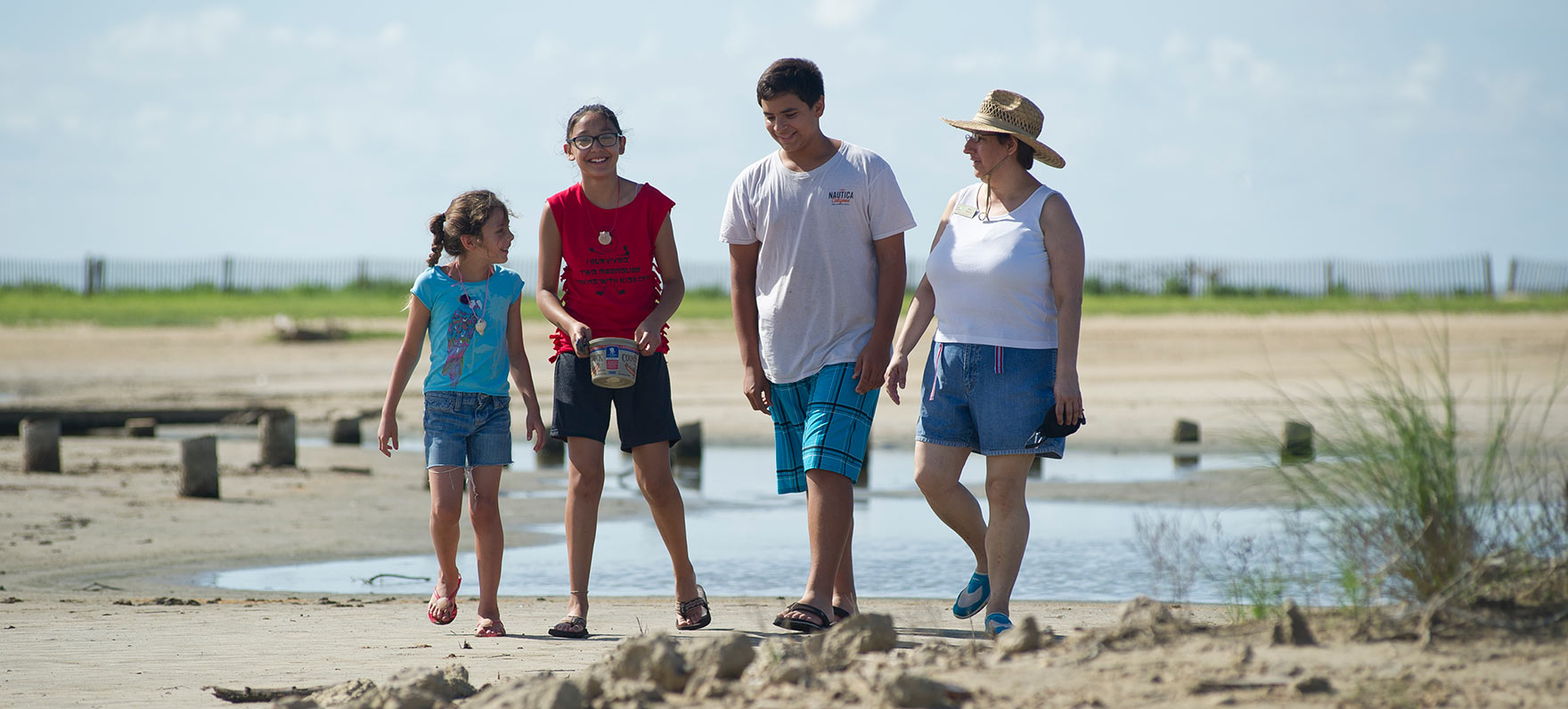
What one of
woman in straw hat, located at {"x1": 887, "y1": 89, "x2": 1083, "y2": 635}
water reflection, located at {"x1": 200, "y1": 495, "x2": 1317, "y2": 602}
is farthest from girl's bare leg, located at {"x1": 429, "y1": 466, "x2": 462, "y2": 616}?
woman in straw hat, located at {"x1": 887, "y1": 89, "x2": 1083, "y2": 635}

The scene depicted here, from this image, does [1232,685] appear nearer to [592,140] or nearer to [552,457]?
[592,140]

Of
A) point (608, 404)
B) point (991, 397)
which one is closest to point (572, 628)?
point (608, 404)

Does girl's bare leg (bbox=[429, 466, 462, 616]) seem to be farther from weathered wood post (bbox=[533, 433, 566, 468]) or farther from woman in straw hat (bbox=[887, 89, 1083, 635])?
weathered wood post (bbox=[533, 433, 566, 468])

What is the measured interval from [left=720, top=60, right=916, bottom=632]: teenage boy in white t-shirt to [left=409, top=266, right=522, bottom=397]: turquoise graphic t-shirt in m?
0.95

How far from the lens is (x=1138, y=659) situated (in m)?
3.31

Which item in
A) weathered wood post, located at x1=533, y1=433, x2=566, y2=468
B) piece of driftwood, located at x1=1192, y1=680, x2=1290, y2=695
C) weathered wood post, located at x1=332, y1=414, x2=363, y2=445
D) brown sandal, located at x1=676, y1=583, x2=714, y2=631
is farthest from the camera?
weathered wood post, located at x1=332, y1=414, x2=363, y2=445

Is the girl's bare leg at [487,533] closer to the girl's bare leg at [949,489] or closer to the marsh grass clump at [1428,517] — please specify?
the girl's bare leg at [949,489]

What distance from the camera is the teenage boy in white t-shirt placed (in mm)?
4840

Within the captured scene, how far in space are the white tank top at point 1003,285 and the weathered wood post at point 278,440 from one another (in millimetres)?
8448

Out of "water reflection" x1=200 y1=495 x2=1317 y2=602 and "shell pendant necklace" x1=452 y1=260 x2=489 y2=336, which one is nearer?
"shell pendant necklace" x1=452 y1=260 x2=489 y2=336

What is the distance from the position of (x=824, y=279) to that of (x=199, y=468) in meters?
6.55

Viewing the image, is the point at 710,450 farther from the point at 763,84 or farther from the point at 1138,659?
the point at 1138,659

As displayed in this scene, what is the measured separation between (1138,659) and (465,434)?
2.75 metres

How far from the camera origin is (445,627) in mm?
5312
